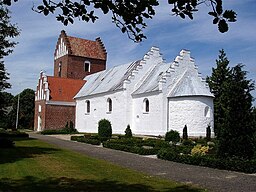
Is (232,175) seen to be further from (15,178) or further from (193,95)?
(193,95)

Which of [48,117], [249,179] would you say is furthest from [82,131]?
[249,179]

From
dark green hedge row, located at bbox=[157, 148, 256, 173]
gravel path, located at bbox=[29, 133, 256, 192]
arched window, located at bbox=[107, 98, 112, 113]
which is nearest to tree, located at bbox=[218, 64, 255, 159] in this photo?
dark green hedge row, located at bbox=[157, 148, 256, 173]

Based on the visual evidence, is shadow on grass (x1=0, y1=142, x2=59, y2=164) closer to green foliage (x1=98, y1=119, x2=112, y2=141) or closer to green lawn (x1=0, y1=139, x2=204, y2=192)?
green lawn (x1=0, y1=139, x2=204, y2=192)

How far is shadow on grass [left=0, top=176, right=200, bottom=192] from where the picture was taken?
773 cm

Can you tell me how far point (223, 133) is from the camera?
12898 mm

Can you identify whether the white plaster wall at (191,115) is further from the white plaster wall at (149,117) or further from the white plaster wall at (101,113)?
the white plaster wall at (101,113)

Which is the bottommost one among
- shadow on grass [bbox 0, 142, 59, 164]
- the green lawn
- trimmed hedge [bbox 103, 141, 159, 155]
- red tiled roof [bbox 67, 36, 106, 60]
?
the green lawn

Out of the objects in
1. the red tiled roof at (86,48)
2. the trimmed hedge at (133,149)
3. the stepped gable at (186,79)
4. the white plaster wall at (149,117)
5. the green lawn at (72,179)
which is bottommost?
the green lawn at (72,179)

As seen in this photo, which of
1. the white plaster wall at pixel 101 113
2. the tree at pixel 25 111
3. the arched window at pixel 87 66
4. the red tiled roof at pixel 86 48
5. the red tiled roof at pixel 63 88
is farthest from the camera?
the tree at pixel 25 111

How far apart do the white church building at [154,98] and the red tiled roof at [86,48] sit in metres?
10.1

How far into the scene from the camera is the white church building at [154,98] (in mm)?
29203

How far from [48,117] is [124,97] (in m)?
11.7

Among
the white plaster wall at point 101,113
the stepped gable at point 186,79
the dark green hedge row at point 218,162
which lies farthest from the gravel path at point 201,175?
the white plaster wall at point 101,113

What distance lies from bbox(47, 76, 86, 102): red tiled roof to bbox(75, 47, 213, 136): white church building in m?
4.26
